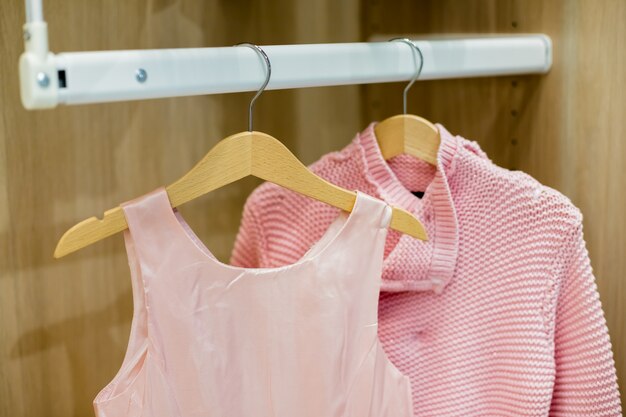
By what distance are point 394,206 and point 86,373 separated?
0.56m

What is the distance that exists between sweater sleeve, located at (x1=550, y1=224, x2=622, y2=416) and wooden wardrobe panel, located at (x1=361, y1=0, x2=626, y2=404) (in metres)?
0.19

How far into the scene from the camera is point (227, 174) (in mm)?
834

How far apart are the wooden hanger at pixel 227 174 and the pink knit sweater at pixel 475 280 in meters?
0.17

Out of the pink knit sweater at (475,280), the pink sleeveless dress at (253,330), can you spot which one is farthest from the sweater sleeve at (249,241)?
the pink sleeveless dress at (253,330)

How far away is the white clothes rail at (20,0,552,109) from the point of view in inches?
26.4

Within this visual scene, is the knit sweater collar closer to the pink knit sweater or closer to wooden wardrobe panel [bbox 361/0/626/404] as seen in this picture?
the pink knit sweater

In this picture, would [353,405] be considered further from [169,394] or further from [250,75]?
[250,75]

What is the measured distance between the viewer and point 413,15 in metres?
1.36

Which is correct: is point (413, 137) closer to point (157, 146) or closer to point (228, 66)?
point (228, 66)

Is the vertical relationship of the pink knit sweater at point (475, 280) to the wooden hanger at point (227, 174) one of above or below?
below

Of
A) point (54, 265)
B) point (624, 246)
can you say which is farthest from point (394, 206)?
point (54, 265)

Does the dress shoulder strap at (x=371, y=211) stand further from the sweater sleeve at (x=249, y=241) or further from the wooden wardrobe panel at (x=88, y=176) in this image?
the wooden wardrobe panel at (x=88, y=176)

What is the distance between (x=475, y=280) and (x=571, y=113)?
0.32m

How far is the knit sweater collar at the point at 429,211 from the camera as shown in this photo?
100 cm
